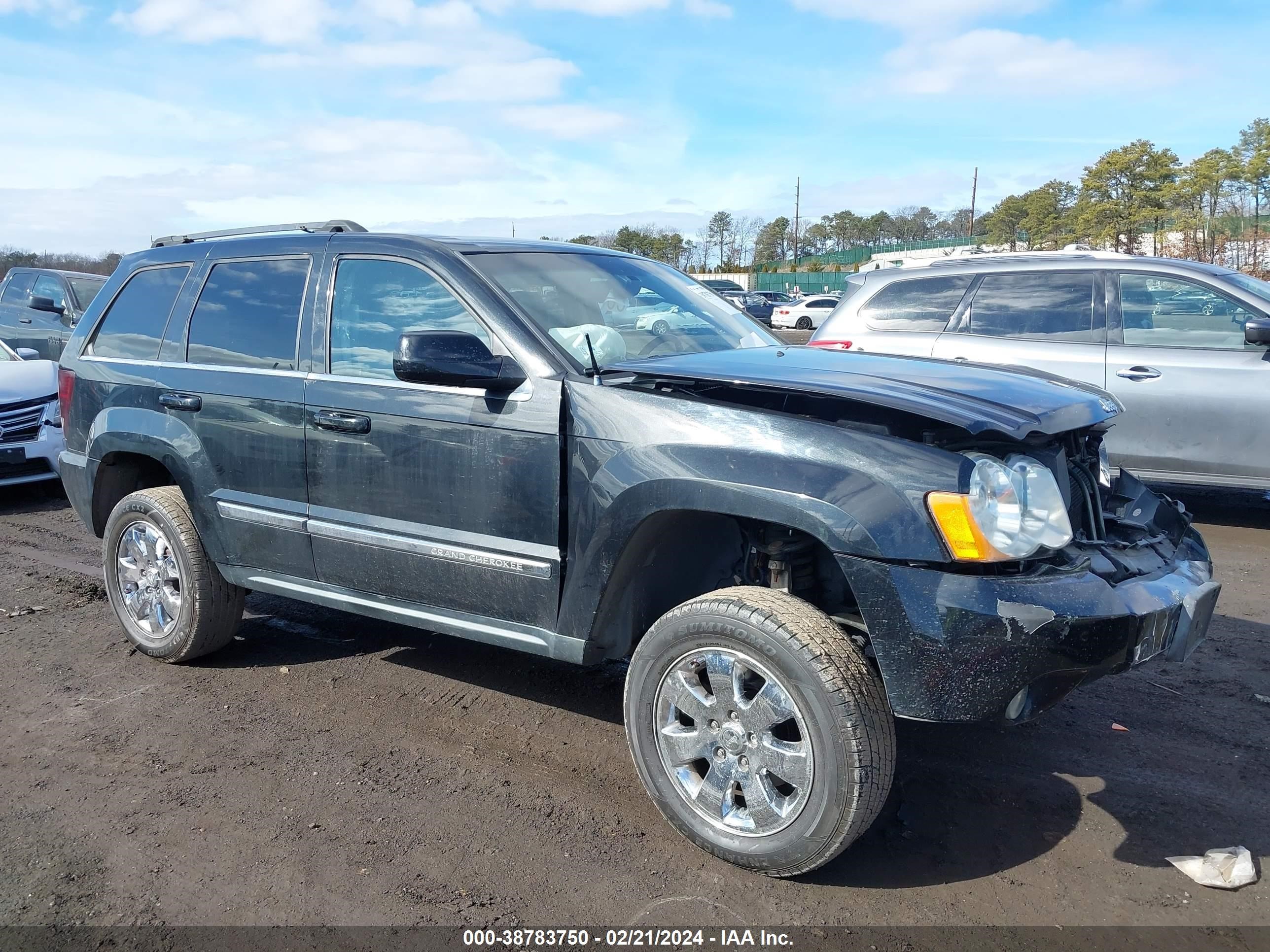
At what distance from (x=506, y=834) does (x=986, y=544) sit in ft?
5.68

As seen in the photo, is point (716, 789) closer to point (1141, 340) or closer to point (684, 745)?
point (684, 745)

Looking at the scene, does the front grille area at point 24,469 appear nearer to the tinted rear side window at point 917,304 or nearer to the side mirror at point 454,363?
the side mirror at point 454,363

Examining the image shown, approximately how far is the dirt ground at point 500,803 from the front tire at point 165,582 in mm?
167

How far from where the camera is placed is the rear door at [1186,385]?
6.48m

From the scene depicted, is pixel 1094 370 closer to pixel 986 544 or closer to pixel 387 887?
pixel 986 544

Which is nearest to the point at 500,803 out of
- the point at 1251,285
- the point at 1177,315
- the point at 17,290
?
the point at 1177,315

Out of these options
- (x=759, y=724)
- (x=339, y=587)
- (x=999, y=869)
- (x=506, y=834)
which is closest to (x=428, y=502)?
(x=339, y=587)

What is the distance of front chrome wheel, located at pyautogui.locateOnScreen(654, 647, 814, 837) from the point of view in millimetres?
2891

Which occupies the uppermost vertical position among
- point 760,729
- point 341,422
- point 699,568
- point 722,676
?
point 341,422

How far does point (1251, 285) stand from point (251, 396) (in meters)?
6.23

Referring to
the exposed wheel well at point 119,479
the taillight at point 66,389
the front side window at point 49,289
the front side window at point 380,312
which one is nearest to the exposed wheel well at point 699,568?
the front side window at point 380,312

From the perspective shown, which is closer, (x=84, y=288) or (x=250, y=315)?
(x=250, y=315)

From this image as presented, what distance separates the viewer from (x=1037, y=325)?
23.6ft

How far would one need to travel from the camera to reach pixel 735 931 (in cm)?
274
